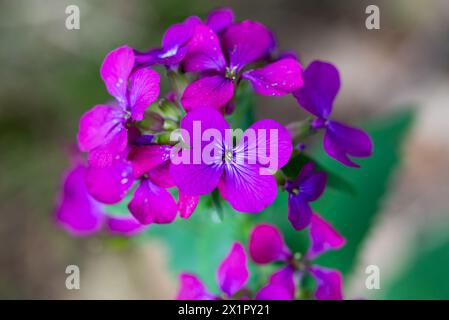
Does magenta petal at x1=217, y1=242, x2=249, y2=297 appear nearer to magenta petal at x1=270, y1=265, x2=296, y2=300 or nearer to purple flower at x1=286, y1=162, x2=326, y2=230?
magenta petal at x1=270, y1=265, x2=296, y2=300

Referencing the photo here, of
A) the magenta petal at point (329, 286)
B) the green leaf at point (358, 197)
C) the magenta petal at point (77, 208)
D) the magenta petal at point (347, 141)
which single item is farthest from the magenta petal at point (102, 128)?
the green leaf at point (358, 197)

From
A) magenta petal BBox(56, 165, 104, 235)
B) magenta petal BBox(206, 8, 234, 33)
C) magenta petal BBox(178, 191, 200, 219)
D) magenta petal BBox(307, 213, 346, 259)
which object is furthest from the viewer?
magenta petal BBox(56, 165, 104, 235)

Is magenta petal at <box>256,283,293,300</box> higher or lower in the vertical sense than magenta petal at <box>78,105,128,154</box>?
lower

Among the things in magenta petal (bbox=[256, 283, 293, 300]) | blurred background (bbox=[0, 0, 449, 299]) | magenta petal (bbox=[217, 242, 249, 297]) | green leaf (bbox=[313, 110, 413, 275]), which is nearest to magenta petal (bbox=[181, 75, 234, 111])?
magenta petal (bbox=[217, 242, 249, 297])

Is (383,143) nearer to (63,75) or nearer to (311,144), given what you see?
(311,144)

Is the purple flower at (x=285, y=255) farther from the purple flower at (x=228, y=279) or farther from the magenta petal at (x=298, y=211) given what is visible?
the magenta petal at (x=298, y=211)

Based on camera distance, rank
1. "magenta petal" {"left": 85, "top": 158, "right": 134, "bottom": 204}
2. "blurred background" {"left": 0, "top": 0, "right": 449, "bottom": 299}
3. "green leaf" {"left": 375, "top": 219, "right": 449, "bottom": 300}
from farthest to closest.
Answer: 1. "blurred background" {"left": 0, "top": 0, "right": 449, "bottom": 299}
2. "green leaf" {"left": 375, "top": 219, "right": 449, "bottom": 300}
3. "magenta petal" {"left": 85, "top": 158, "right": 134, "bottom": 204}
